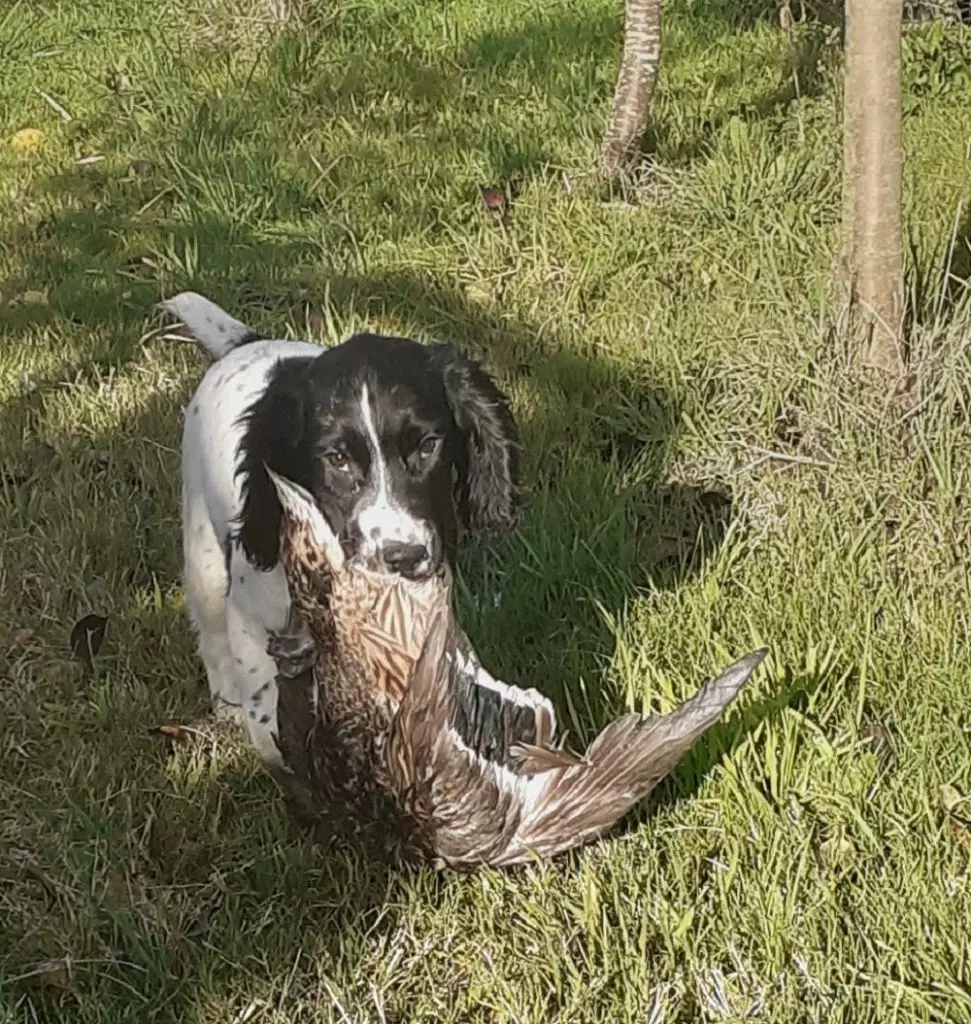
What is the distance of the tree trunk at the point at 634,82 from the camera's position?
466 centimetres

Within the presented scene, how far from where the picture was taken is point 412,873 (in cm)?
238

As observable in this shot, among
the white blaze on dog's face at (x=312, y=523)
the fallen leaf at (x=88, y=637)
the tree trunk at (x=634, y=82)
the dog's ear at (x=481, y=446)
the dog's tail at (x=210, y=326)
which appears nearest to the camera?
the white blaze on dog's face at (x=312, y=523)

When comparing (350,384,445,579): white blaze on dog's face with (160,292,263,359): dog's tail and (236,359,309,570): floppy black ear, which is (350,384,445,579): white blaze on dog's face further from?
(160,292,263,359): dog's tail

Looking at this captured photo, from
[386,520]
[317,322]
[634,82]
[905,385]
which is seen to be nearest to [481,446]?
[386,520]

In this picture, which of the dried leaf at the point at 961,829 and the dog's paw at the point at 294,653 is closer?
the dried leaf at the point at 961,829

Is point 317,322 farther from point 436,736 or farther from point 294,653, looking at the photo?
point 436,736

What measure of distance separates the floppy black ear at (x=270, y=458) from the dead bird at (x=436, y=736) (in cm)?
29

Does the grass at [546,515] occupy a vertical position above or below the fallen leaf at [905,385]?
below

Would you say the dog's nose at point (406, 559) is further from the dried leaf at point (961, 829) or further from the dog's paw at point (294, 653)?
the dried leaf at point (961, 829)

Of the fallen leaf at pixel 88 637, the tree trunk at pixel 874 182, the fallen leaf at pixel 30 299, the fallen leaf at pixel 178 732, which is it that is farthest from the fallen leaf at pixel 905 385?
the fallen leaf at pixel 30 299

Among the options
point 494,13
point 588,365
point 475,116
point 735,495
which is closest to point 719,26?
point 494,13

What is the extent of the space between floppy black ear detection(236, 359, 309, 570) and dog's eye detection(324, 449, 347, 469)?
64 mm

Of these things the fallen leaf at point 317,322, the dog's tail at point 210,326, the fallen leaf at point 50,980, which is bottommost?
the fallen leaf at point 317,322

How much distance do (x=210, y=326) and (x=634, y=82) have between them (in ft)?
5.99
